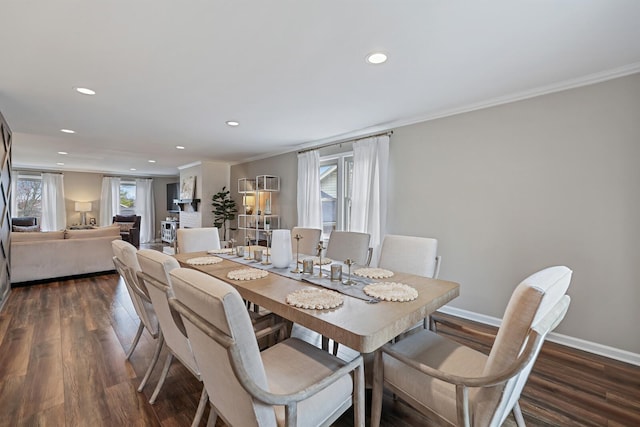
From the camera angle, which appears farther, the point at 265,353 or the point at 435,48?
the point at 435,48

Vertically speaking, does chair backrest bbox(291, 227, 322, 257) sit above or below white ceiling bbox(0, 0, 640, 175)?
below

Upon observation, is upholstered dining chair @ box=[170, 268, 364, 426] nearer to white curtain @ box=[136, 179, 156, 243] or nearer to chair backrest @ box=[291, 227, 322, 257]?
chair backrest @ box=[291, 227, 322, 257]

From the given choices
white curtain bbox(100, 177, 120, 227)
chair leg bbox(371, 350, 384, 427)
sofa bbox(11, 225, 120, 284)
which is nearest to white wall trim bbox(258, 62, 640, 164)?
chair leg bbox(371, 350, 384, 427)

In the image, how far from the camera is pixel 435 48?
1.90 metres

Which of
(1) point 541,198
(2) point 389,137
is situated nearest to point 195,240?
(2) point 389,137

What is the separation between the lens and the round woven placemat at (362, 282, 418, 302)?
1.45 metres

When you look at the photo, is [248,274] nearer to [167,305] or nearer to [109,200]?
[167,305]

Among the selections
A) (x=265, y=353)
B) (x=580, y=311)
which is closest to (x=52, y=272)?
(x=265, y=353)

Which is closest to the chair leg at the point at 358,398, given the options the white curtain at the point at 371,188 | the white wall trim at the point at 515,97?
the white curtain at the point at 371,188

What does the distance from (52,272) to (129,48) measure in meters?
4.39

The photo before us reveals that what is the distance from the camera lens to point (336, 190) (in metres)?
4.57

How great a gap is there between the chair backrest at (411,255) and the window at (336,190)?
2009mm

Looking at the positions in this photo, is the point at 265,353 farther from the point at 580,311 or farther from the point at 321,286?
the point at 580,311

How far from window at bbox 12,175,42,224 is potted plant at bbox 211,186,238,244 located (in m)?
5.78
